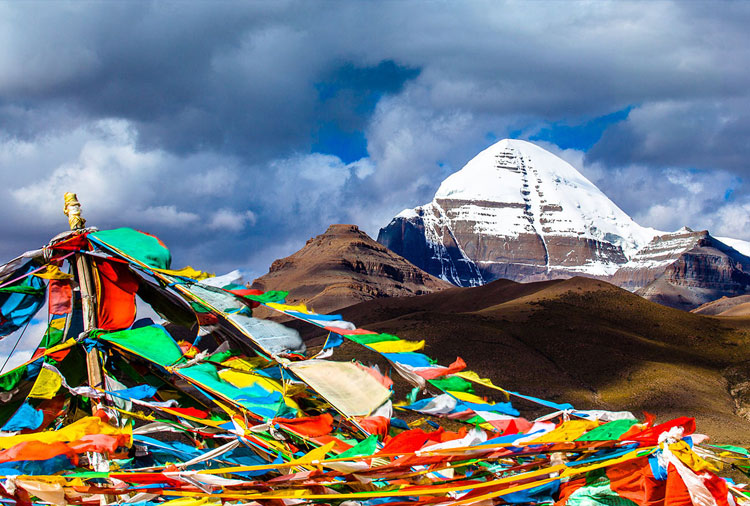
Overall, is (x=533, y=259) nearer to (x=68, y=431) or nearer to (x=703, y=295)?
(x=703, y=295)

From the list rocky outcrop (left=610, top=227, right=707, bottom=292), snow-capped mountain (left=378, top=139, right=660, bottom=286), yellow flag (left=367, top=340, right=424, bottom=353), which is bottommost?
yellow flag (left=367, top=340, right=424, bottom=353)

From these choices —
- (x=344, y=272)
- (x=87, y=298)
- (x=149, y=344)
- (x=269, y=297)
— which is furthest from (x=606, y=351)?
(x=344, y=272)

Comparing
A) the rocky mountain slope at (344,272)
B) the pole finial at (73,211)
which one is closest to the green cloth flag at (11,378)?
the pole finial at (73,211)

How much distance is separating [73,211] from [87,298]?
0.46 m

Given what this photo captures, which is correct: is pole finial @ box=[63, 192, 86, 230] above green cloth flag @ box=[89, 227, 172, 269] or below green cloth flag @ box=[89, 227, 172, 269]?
above

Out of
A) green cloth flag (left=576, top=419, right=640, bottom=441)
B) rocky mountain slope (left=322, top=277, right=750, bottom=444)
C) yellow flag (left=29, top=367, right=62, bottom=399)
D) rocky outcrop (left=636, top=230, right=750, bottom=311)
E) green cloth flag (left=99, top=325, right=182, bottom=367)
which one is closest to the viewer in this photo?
green cloth flag (left=576, top=419, right=640, bottom=441)

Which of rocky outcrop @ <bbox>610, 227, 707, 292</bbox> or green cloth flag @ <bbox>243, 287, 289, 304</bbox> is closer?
green cloth flag @ <bbox>243, 287, 289, 304</bbox>

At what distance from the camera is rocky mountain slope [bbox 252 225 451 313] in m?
75.9

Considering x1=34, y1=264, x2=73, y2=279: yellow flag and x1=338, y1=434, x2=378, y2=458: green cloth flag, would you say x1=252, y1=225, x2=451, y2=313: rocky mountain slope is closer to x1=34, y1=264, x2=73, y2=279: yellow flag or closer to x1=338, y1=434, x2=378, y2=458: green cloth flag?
x1=34, y1=264, x2=73, y2=279: yellow flag

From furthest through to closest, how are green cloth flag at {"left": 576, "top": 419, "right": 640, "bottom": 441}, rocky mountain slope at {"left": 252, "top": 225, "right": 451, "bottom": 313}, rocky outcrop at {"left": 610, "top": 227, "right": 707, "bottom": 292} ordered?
rocky outcrop at {"left": 610, "top": 227, "right": 707, "bottom": 292} < rocky mountain slope at {"left": 252, "top": 225, "right": 451, "bottom": 313} < green cloth flag at {"left": 576, "top": 419, "right": 640, "bottom": 441}

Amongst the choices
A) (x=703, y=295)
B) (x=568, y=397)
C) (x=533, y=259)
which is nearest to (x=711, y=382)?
(x=568, y=397)

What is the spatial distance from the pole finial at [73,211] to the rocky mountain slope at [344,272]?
6573 cm

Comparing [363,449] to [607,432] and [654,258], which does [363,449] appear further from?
[654,258]

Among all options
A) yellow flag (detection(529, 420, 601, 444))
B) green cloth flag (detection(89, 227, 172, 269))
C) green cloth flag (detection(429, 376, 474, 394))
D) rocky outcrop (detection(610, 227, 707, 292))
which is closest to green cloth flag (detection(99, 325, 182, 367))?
green cloth flag (detection(89, 227, 172, 269))
